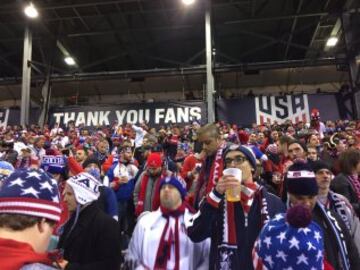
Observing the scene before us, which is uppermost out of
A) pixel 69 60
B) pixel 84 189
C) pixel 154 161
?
pixel 69 60

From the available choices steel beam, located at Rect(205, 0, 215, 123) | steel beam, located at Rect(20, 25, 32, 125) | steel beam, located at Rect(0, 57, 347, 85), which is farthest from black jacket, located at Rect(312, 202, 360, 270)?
steel beam, located at Rect(20, 25, 32, 125)

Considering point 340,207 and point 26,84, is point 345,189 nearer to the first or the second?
point 340,207

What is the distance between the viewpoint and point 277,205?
7.80 ft

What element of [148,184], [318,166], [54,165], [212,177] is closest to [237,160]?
[212,177]

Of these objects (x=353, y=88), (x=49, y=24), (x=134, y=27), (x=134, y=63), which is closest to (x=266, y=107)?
(x=353, y=88)

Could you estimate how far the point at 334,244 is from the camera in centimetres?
226

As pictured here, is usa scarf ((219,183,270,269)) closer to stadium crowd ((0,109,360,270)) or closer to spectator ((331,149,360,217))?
stadium crowd ((0,109,360,270))

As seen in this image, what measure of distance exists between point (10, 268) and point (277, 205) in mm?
1658

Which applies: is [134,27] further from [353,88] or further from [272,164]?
[272,164]

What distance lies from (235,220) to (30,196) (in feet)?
4.43

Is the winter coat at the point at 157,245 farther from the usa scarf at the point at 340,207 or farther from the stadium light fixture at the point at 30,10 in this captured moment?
the stadium light fixture at the point at 30,10

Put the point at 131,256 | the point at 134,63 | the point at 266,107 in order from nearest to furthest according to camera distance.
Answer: the point at 131,256 < the point at 266,107 < the point at 134,63

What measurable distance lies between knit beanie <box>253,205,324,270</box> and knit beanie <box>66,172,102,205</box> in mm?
1463

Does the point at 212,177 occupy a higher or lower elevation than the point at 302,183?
higher
